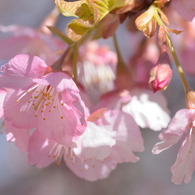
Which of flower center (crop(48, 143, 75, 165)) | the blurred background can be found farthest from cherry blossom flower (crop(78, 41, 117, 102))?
the blurred background

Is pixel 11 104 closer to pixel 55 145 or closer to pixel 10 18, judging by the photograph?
pixel 55 145

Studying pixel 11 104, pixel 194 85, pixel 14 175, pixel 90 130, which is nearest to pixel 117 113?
pixel 90 130

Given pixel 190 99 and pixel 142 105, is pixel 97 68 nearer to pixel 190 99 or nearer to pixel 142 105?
pixel 142 105

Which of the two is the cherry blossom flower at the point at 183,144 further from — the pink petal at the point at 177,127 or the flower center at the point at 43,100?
the flower center at the point at 43,100

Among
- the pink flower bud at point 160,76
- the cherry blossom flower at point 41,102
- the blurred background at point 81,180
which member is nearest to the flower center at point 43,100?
the cherry blossom flower at point 41,102

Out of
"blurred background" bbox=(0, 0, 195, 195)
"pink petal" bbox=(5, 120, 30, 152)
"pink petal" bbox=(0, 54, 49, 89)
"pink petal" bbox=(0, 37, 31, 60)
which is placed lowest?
"blurred background" bbox=(0, 0, 195, 195)

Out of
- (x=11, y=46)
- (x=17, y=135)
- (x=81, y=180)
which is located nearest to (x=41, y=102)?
(x=17, y=135)

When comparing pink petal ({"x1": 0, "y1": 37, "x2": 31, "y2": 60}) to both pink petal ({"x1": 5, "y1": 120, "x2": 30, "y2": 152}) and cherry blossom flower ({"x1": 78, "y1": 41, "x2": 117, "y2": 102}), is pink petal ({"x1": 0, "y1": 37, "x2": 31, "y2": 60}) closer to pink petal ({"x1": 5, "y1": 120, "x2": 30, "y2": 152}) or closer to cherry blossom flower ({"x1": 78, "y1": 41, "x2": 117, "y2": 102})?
cherry blossom flower ({"x1": 78, "y1": 41, "x2": 117, "y2": 102})
